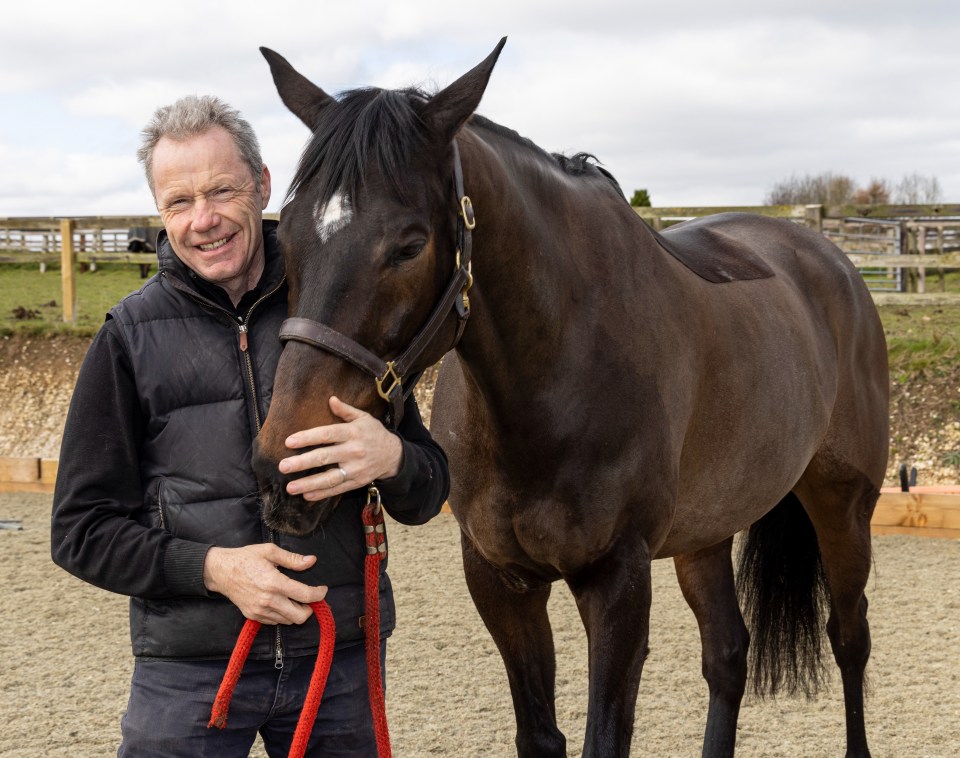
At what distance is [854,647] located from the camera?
3.69m

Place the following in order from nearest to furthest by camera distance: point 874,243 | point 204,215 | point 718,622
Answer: point 204,215 < point 718,622 < point 874,243

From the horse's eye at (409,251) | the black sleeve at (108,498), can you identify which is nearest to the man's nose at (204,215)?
the black sleeve at (108,498)

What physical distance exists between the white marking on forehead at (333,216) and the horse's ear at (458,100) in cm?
25

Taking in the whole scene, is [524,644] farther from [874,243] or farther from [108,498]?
[874,243]

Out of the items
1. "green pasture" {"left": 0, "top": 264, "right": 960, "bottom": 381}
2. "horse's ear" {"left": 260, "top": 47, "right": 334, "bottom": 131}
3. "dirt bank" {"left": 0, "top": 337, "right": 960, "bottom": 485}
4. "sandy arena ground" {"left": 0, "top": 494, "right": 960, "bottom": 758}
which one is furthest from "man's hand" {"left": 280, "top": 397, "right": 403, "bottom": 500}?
"green pasture" {"left": 0, "top": 264, "right": 960, "bottom": 381}

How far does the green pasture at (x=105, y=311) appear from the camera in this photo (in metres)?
8.02

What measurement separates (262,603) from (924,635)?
3.78 m

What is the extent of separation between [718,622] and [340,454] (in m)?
2.35

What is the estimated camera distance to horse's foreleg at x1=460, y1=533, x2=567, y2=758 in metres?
2.68

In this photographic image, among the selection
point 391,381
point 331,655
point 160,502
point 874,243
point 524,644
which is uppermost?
point 874,243

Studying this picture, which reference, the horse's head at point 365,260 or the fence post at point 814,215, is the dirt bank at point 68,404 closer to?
the fence post at point 814,215

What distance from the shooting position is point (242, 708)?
1.88 metres

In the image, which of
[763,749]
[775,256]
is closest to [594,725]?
[763,749]

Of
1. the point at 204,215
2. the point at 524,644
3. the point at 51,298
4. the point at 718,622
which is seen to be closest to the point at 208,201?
the point at 204,215
